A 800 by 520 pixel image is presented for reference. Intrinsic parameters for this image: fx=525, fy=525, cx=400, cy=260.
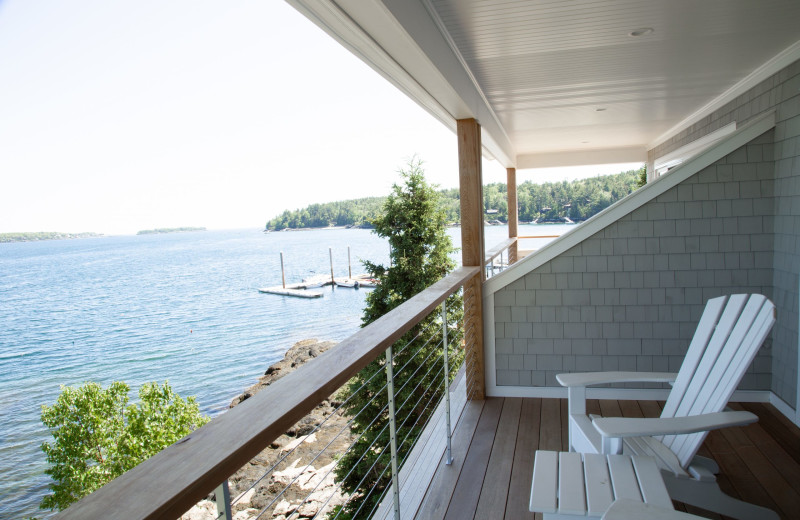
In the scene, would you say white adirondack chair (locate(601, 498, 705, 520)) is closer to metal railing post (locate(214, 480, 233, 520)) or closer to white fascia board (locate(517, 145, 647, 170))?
metal railing post (locate(214, 480, 233, 520))

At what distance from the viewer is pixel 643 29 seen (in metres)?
2.94

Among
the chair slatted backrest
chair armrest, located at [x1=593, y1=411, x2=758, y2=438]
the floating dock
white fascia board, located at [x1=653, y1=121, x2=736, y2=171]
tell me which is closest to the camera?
chair armrest, located at [x1=593, y1=411, x2=758, y2=438]

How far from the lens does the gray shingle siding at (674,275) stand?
3643 millimetres

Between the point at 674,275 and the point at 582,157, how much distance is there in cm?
609

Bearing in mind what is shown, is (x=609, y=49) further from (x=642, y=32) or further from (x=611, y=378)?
(x=611, y=378)

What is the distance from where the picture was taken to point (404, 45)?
7.64 feet

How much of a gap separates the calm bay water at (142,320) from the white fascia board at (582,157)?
143cm

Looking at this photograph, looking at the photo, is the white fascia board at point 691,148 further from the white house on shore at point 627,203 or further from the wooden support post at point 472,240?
the wooden support post at point 472,240

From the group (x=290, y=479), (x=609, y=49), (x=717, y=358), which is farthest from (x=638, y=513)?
(x=290, y=479)

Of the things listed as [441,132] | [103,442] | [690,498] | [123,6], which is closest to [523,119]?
[690,498]

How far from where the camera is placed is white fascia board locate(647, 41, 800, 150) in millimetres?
3402

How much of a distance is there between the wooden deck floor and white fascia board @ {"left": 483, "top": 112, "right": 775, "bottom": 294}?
3.33 ft

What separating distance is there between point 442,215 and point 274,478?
6.58 m

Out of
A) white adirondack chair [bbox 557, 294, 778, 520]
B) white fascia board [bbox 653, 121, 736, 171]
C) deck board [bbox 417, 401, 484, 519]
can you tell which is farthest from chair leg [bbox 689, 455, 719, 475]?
white fascia board [bbox 653, 121, 736, 171]
